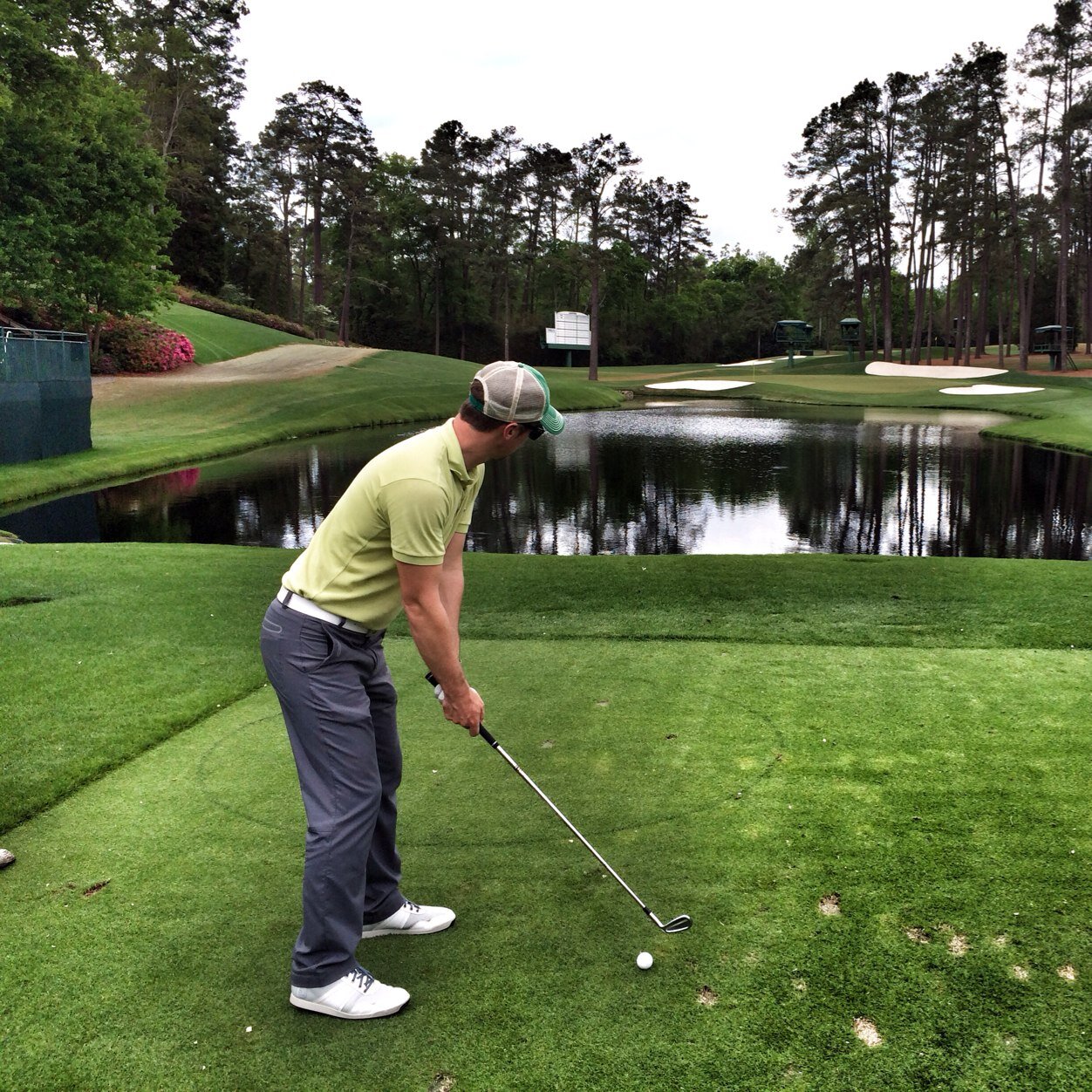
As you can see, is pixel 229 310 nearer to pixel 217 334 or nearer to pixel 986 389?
pixel 217 334

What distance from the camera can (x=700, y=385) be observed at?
2061 inches

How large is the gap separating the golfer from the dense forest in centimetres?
2620

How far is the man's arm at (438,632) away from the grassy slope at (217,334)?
42303 millimetres

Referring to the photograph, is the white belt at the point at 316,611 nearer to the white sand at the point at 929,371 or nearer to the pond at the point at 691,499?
the pond at the point at 691,499

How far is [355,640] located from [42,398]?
21369 mm

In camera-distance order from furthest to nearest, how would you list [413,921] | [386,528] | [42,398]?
[42,398]
[413,921]
[386,528]

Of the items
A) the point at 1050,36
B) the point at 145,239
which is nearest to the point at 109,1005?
the point at 145,239

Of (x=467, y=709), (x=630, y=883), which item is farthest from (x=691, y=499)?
(x=467, y=709)

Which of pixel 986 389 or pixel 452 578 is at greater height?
pixel 986 389

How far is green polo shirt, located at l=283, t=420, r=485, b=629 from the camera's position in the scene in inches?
104

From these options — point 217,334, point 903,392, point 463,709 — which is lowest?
point 463,709

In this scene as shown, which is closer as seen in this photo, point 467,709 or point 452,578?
point 467,709

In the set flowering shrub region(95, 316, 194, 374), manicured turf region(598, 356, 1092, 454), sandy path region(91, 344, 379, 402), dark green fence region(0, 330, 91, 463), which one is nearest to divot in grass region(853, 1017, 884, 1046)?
dark green fence region(0, 330, 91, 463)

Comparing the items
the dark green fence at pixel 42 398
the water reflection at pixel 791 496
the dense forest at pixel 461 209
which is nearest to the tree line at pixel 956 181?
the dense forest at pixel 461 209
